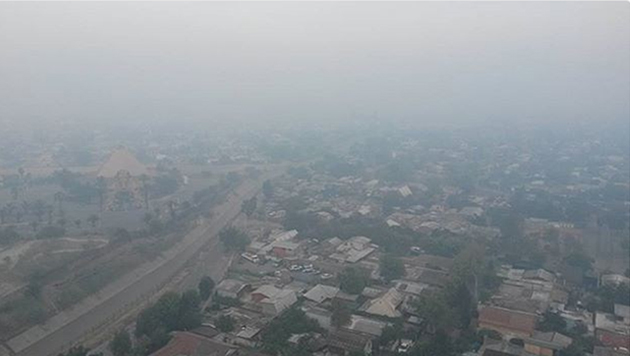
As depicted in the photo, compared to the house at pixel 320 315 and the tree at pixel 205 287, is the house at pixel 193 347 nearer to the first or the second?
the house at pixel 320 315

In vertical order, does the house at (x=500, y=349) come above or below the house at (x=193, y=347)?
below

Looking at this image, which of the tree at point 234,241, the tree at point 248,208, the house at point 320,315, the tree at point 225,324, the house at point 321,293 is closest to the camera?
the tree at point 225,324

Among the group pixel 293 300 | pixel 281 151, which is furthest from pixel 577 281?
pixel 281 151

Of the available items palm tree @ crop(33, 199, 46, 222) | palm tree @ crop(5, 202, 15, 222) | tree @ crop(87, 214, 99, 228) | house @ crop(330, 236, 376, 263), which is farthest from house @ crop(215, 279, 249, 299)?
palm tree @ crop(5, 202, 15, 222)

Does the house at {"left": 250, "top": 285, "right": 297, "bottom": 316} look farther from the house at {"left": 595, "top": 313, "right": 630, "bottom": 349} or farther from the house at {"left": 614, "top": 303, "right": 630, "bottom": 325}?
the house at {"left": 614, "top": 303, "right": 630, "bottom": 325}

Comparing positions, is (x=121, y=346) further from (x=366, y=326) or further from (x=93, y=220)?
(x=93, y=220)

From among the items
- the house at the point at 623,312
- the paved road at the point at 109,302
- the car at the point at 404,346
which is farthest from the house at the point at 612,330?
the paved road at the point at 109,302
